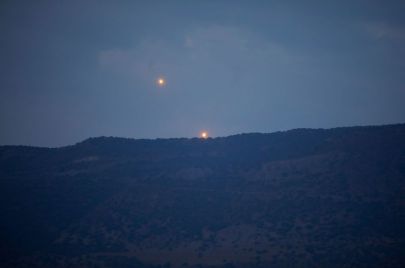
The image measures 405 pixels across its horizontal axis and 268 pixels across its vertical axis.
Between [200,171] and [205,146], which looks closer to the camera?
[200,171]

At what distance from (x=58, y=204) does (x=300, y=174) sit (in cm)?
2914

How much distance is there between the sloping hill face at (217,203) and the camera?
3994cm

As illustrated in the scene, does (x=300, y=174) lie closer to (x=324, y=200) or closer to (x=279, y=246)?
(x=324, y=200)

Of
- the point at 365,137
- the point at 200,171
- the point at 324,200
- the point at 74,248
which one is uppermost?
the point at 365,137

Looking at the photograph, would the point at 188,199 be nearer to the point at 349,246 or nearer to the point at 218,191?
the point at 218,191

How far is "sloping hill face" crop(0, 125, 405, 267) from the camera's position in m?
39.9

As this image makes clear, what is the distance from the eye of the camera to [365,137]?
211 ft

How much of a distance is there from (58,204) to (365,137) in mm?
41717

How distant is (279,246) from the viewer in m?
40.3

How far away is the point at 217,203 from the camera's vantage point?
51781 millimetres

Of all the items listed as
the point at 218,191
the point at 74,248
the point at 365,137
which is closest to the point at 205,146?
the point at 218,191

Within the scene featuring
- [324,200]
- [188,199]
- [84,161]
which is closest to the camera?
[324,200]

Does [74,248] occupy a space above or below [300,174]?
below

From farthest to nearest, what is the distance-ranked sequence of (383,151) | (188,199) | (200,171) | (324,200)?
(200,171) → (383,151) → (188,199) → (324,200)
